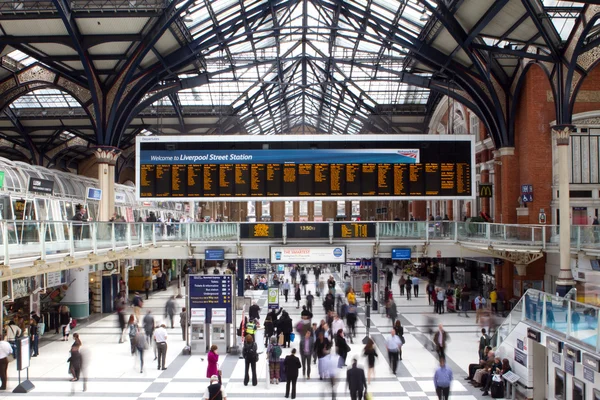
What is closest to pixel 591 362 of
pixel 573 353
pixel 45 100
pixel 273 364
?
pixel 573 353

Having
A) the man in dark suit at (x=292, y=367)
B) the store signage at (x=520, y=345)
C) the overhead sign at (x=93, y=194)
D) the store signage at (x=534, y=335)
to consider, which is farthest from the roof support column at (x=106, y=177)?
the store signage at (x=534, y=335)

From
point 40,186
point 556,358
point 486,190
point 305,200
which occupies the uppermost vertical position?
point 40,186

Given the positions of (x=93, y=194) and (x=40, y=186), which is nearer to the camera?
(x=40, y=186)

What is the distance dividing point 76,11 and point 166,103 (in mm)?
18102

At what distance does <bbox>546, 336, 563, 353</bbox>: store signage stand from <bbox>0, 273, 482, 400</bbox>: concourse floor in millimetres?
2248

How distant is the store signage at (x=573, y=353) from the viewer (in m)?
11.7

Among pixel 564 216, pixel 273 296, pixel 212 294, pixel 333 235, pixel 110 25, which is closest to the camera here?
pixel 212 294

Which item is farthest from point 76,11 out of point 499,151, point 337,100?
point 337,100

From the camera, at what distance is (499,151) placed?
92.7 feet

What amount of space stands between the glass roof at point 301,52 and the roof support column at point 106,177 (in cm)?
686

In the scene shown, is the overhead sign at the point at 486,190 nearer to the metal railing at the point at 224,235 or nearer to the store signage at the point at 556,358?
the metal railing at the point at 224,235

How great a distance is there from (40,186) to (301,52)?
19.8 m

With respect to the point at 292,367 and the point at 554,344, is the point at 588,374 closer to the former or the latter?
the point at 554,344

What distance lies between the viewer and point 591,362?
36.2ft
